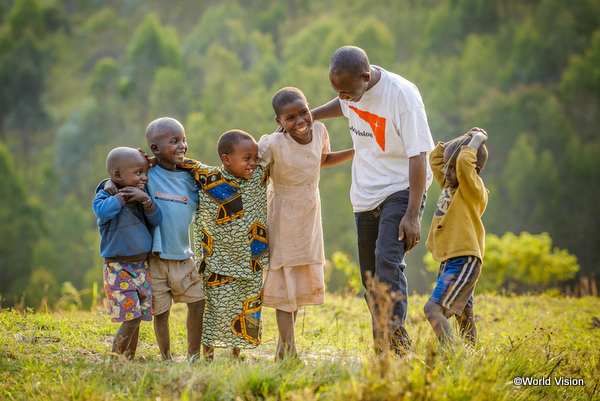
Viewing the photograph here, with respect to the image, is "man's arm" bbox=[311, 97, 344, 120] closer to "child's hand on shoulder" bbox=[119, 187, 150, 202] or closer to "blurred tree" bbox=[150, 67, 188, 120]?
"child's hand on shoulder" bbox=[119, 187, 150, 202]

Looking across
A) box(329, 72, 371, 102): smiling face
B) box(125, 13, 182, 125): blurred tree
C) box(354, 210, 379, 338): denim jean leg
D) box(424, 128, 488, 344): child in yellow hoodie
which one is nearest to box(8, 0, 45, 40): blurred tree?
box(125, 13, 182, 125): blurred tree

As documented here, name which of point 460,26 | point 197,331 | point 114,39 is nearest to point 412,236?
point 197,331

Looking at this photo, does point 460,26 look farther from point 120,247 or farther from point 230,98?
point 120,247

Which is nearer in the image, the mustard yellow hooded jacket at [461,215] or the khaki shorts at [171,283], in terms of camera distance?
the mustard yellow hooded jacket at [461,215]

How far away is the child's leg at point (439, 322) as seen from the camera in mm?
3213

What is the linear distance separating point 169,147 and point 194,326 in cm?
118

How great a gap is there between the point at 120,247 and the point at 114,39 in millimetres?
55778

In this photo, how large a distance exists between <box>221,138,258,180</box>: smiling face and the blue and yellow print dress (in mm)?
72

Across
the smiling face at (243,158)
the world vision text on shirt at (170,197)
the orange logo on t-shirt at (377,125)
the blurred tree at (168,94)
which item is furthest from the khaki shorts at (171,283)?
the blurred tree at (168,94)

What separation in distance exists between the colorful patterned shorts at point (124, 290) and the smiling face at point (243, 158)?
2.76 feet

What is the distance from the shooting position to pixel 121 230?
10.7 ft

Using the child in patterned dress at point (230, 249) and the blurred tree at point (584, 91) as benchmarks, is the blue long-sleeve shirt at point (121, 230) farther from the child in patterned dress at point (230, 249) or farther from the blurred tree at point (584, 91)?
the blurred tree at point (584, 91)

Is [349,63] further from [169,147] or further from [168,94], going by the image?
[168,94]

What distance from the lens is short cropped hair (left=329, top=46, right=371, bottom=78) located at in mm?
3336
